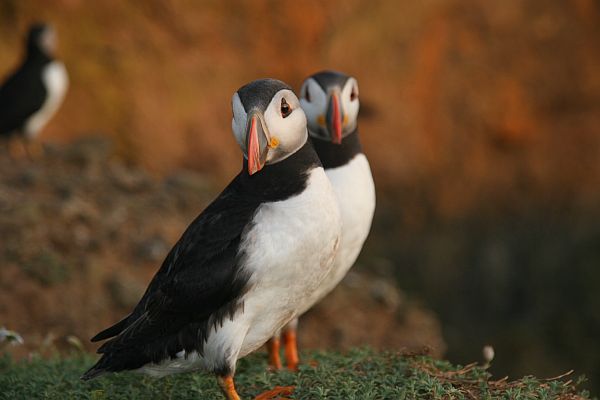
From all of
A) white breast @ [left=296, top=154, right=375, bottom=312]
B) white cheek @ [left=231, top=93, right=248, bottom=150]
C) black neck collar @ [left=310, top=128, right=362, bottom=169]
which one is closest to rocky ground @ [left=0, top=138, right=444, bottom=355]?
white breast @ [left=296, top=154, right=375, bottom=312]

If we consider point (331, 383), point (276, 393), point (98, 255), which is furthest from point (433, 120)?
point (276, 393)

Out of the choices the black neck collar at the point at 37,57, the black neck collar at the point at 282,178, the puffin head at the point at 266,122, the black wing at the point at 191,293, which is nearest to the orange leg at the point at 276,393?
the black wing at the point at 191,293

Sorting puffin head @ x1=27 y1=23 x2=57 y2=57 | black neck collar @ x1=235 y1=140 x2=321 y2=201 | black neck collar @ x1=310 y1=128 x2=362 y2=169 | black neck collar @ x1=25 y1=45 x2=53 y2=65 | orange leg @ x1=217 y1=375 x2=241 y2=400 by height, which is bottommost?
orange leg @ x1=217 y1=375 x2=241 y2=400

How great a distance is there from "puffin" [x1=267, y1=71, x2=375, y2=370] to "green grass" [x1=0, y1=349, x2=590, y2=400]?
1.18 feet

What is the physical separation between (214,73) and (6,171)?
243cm

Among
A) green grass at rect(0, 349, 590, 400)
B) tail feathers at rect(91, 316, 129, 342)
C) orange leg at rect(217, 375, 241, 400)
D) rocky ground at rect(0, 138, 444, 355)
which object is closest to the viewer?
orange leg at rect(217, 375, 241, 400)

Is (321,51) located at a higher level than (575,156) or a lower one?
higher

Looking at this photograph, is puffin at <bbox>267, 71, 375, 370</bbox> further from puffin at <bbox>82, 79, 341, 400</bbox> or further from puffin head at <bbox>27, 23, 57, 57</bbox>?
puffin head at <bbox>27, 23, 57, 57</bbox>

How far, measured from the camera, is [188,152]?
1036 centimetres

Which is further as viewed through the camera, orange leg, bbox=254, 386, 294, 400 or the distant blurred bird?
the distant blurred bird

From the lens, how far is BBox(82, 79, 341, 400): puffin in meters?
3.71

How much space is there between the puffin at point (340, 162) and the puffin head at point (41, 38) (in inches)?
200

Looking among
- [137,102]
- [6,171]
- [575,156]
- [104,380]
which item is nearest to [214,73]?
[137,102]

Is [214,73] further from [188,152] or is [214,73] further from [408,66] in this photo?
[408,66]
